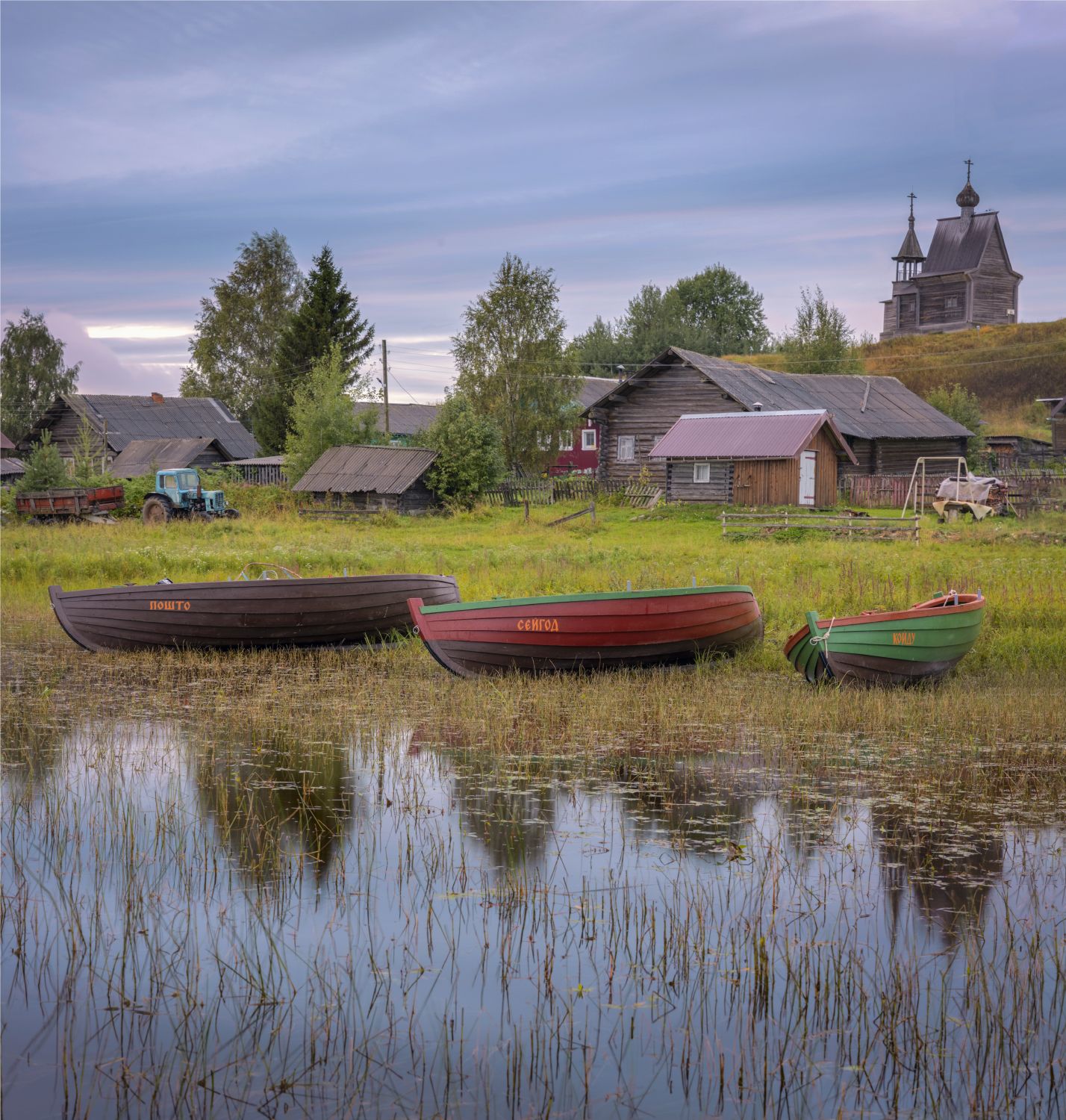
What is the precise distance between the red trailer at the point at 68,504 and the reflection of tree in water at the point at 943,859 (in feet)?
104

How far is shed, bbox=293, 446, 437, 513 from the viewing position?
3734 cm

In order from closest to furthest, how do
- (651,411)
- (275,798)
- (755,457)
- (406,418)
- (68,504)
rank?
(275,798) → (68,504) → (755,457) → (651,411) → (406,418)

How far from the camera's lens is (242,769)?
891 centimetres

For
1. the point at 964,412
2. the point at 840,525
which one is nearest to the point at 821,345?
the point at 964,412

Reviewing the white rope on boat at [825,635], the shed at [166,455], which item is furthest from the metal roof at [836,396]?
the white rope on boat at [825,635]

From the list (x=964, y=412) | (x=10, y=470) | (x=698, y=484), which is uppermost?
(x=964, y=412)

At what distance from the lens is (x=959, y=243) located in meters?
89.7

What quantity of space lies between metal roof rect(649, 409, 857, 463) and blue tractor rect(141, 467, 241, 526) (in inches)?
564

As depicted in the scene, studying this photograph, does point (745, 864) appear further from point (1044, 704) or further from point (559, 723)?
point (1044, 704)

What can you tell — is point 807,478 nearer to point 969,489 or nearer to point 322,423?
point 969,489

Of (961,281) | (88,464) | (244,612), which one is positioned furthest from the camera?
(961,281)

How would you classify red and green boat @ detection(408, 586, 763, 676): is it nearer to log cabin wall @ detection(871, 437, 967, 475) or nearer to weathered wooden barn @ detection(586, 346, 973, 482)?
weathered wooden barn @ detection(586, 346, 973, 482)

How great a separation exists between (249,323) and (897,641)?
56066 mm

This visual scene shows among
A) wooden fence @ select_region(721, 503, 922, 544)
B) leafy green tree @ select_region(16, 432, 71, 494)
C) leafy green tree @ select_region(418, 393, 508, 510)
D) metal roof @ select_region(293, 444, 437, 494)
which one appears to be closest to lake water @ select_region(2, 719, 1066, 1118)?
wooden fence @ select_region(721, 503, 922, 544)
